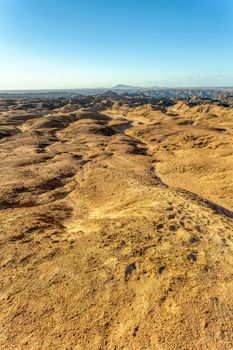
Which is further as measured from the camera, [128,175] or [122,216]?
[128,175]

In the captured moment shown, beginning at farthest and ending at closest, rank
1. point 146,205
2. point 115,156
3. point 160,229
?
1. point 115,156
2. point 146,205
3. point 160,229

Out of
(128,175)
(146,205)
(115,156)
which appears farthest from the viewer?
(115,156)

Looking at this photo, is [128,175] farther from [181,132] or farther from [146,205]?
[181,132]

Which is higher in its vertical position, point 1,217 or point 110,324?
point 110,324

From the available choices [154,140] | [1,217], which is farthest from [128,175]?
[154,140]

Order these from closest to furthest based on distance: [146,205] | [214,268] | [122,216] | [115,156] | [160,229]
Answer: [214,268], [160,229], [122,216], [146,205], [115,156]

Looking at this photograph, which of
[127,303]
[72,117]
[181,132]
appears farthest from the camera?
[72,117]

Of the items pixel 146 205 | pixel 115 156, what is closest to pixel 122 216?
pixel 146 205

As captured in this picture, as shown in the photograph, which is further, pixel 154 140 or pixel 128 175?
pixel 154 140

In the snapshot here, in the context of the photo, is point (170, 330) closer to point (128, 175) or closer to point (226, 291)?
point (226, 291)
